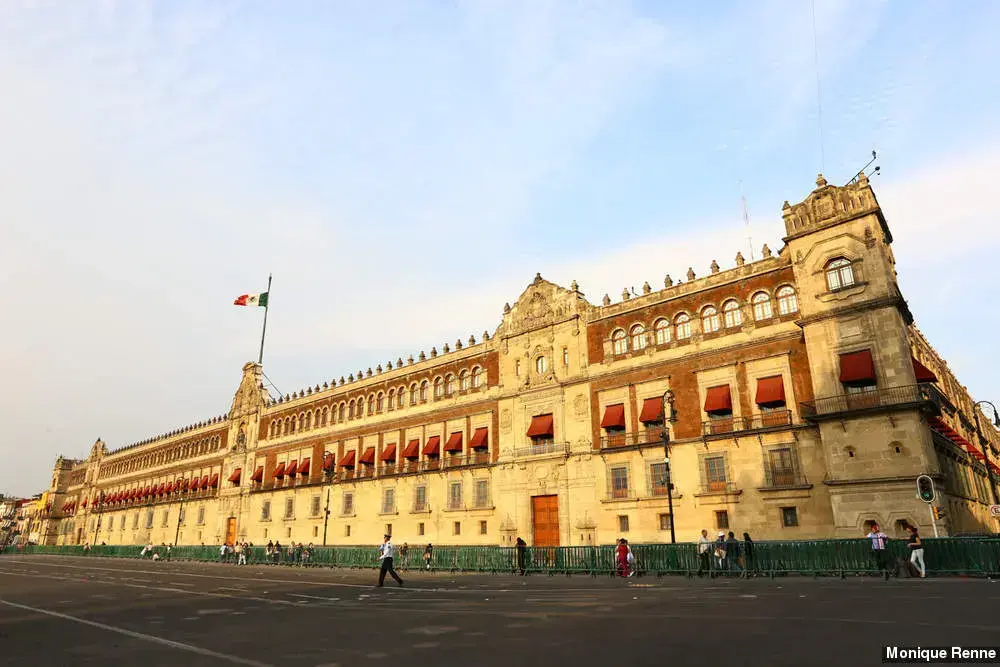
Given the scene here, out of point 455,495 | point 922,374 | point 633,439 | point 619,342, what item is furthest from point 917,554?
point 455,495

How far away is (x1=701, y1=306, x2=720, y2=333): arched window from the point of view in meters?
32.3

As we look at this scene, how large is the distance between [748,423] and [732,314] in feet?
19.0

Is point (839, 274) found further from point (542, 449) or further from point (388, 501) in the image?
point (388, 501)

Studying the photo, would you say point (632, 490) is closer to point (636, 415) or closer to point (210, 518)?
point (636, 415)

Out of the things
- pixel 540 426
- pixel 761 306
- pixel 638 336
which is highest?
pixel 761 306

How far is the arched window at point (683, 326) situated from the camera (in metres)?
33.2

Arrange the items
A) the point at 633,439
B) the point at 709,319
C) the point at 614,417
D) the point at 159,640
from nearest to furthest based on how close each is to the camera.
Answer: the point at 159,640
the point at 709,319
the point at 633,439
the point at 614,417

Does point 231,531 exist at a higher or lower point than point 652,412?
lower

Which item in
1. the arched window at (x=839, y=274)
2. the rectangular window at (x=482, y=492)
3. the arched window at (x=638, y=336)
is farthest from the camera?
the rectangular window at (x=482, y=492)

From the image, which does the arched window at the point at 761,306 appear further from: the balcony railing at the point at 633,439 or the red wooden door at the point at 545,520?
the red wooden door at the point at 545,520

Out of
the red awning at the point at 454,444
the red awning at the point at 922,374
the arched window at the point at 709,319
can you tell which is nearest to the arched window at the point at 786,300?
the arched window at the point at 709,319

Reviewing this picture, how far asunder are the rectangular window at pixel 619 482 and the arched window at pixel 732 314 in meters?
9.58

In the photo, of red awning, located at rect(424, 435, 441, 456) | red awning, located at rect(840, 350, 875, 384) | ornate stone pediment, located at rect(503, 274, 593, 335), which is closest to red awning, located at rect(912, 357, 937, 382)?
red awning, located at rect(840, 350, 875, 384)

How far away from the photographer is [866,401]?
85.6ft
